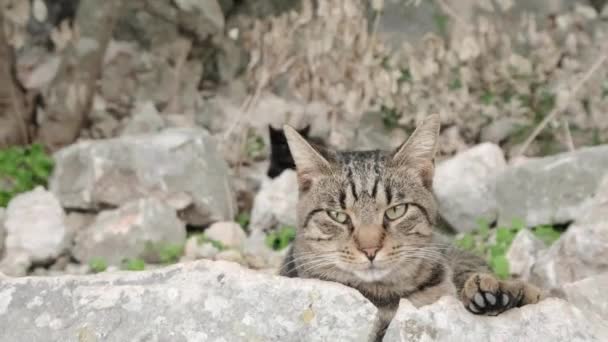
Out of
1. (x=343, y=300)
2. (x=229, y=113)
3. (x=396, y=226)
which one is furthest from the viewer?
(x=229, y=113)

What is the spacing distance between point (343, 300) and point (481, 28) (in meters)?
4.16

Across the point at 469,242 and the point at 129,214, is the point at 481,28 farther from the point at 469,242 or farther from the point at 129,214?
the point at 129,214

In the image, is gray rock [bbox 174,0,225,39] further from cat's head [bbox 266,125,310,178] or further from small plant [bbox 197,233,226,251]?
small plant [bbox 197,233,226,251]

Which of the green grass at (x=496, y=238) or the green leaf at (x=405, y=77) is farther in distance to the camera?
the green leaf at (x=405, y=77)

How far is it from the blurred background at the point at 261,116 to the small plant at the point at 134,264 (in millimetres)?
30

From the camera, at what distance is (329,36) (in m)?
6.02

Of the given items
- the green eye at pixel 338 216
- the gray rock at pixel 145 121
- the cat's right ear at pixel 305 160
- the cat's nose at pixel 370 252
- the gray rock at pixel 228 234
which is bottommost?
the gray rock at pixel 228 234

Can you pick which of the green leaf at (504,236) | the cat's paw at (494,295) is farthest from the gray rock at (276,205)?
the cat's paw at (494,295)

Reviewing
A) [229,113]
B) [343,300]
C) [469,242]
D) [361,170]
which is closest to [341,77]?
[229,113]

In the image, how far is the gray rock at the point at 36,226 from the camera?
212 inches

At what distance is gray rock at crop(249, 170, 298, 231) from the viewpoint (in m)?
5.85

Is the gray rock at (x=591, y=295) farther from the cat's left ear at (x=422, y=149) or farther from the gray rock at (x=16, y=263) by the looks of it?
the gray rock at (x=16, y=263)

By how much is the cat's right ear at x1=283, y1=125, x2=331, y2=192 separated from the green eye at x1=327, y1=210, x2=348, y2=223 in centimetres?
21

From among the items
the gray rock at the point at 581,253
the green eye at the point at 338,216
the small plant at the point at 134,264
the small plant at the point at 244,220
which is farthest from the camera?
the small plant at the point at 244,220
